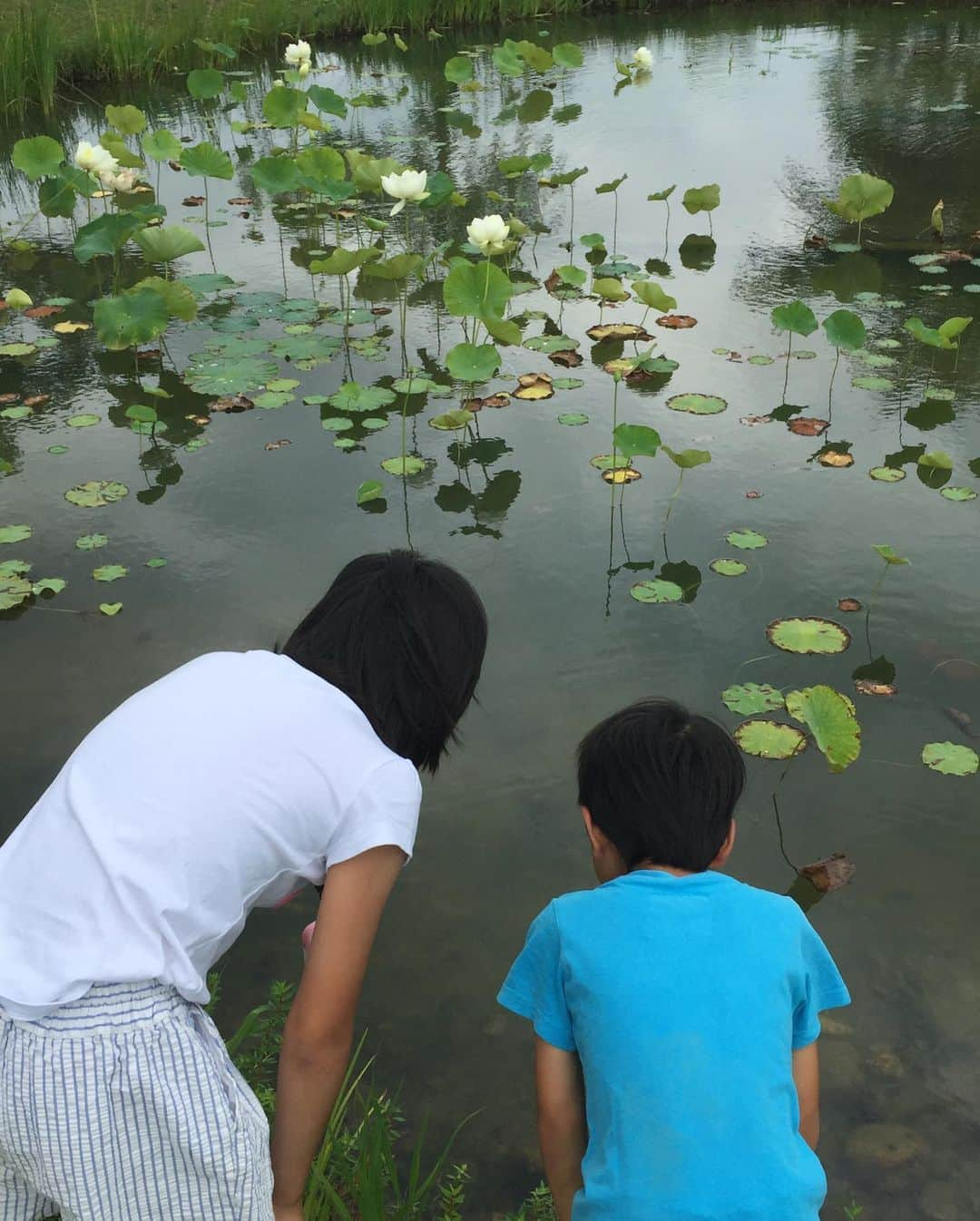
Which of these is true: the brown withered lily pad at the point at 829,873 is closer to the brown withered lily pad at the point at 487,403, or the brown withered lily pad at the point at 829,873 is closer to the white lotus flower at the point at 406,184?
the brown withered lily pad at the point at 487,403

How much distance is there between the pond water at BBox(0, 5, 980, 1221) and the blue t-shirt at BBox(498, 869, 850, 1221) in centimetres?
38

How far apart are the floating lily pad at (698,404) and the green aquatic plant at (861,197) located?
1380 mm

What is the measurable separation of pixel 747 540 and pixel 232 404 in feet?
5.15

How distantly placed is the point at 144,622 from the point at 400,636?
52.3 inches

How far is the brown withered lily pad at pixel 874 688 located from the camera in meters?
2.05

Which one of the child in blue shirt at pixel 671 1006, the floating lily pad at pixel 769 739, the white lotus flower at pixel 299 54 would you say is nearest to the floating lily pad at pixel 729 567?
the floating lily pad at pixel 769 739

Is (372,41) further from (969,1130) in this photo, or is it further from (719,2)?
(969,1130)

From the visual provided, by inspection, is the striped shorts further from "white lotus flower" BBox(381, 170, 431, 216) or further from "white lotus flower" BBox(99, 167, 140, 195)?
"white lotus flower" BBox(99, 167, 140, 195)

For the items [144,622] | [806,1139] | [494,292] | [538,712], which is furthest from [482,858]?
[494,292]

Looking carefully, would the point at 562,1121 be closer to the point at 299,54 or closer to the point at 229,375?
the point at 229,375

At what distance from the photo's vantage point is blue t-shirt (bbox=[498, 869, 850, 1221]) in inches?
39.0

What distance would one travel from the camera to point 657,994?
1.03 m

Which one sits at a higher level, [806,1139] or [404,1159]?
[806,1139]

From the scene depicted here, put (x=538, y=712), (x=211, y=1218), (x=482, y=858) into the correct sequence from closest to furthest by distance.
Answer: (x=211, y=1218), (x=482, y=858), (x=538, y=712)
